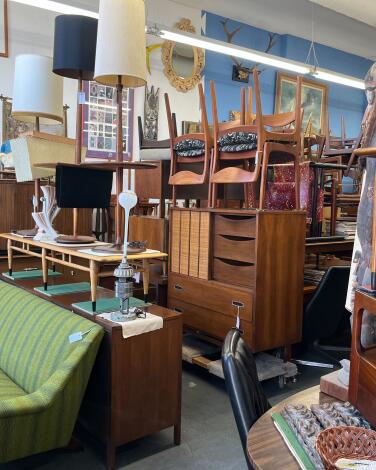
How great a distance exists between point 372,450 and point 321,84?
9.19 meters

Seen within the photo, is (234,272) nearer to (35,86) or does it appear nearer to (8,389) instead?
(8,389)

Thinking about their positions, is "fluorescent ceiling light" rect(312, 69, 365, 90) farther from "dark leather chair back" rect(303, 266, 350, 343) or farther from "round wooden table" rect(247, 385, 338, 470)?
"round wooden table" rect(247, 385, 338, 470)

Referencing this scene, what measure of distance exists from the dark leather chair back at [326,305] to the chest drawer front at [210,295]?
53 centimetres

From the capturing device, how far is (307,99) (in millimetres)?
8930

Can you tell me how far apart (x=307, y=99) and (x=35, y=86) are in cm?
703

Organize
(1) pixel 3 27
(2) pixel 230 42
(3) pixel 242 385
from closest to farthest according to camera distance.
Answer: (3) pixel 242 385 < (1) pixel 3 27 < (2) pixel 230 42

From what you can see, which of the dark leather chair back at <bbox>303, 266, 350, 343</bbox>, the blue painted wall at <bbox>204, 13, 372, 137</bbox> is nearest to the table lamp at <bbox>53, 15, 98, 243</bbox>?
the dark leather chair back at <bbox>303, 266, 350, 343</bbox>

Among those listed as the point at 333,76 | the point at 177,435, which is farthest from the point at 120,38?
the point at 333,76

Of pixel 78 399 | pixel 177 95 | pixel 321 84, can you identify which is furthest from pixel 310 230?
pixel 321 84

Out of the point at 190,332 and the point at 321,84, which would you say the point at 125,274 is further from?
the point at 321,84

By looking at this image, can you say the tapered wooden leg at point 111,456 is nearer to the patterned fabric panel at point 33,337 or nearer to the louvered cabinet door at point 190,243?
the patterned fabric panel at point 33,337

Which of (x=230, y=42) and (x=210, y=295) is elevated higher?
(x=230, y=42)

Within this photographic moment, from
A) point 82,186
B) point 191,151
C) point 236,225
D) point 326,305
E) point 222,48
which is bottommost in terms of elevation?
point 326,305

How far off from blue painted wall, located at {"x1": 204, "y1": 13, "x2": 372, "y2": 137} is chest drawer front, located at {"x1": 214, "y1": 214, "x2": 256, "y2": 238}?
4852 millimetres
